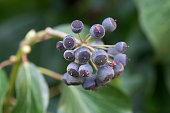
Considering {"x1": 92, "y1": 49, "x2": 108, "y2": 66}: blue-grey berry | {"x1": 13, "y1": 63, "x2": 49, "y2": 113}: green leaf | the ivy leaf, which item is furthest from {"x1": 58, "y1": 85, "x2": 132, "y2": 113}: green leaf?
{"x1": 92, "y1": 49, "x2": 108, "y2": 66}: blue-grey berry

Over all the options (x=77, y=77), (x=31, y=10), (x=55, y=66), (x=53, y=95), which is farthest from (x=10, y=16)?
(x=77, y=77)

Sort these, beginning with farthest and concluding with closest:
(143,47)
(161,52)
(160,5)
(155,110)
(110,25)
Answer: (143,47) → (155,110) → (161,52) → (160,5) → (110,25)

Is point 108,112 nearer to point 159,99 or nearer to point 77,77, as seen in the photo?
point 77,77

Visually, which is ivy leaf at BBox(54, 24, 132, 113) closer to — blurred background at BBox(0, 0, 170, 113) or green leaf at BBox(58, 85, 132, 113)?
green leaf at BBox(58, 85, 132, 113)

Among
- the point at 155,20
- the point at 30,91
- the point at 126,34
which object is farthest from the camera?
the point at 126,34

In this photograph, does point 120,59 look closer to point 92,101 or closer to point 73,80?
point 73,80

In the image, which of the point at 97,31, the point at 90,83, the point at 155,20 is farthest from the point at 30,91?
the point at 155,20

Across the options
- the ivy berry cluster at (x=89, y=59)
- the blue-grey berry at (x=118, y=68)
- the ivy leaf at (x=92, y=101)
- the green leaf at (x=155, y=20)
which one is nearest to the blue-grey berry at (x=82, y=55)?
the ivy berry cluster at (x=89, y=59)
